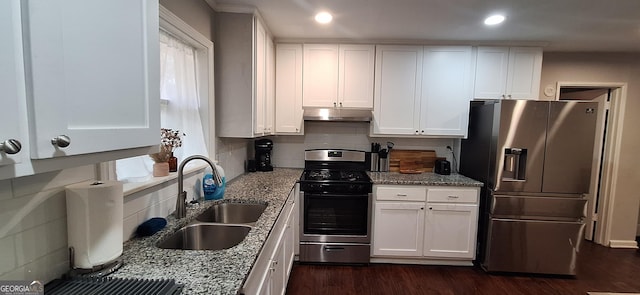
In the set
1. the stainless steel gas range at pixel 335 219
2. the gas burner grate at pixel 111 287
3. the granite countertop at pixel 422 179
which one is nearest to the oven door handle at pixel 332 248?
the stainless steel gas range at pixel 335 219

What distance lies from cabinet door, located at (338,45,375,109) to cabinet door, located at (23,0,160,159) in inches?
88.2

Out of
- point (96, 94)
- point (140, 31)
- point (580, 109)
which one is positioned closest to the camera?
point (96, 94)

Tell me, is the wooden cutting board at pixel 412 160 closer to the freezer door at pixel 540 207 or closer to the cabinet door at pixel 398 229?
the cabinet door at pixel 398 229

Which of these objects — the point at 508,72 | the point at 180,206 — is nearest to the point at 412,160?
the point at 508,72

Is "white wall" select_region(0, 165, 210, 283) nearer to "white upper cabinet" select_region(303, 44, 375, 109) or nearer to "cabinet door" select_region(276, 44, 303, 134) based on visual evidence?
"cabinet door" select_region(276, 44, 303, 134)

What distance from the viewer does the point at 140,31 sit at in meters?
0.82

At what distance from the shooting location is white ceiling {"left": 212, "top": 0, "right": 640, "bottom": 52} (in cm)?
204

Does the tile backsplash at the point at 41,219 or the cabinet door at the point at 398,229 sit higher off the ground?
the tile backsplash at the point at 41,219

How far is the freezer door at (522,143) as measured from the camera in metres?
2.48

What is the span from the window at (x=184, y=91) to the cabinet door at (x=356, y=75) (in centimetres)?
139

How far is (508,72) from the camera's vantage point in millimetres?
2914

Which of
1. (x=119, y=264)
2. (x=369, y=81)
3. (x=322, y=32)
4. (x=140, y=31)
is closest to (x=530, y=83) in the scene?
(x=369, y=81)

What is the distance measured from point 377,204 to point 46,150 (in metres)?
2.53

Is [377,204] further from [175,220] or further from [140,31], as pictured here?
[140,31]
